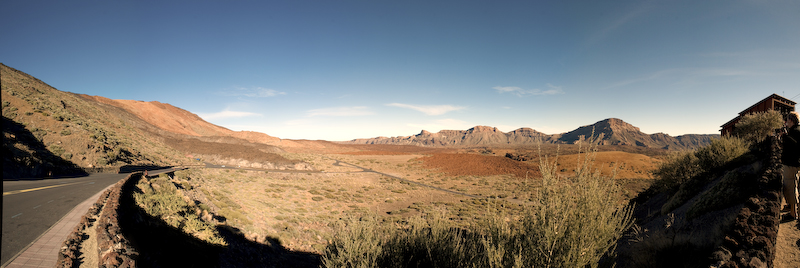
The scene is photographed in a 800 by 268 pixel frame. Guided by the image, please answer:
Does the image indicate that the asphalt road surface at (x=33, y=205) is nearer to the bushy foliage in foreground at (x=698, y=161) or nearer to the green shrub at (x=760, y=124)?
the bushy foliage in foreground at (x=698, y=161)

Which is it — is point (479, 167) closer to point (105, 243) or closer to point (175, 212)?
point (175, 212)

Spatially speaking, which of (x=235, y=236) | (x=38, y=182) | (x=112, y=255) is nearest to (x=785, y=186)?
(x=112, y=255)

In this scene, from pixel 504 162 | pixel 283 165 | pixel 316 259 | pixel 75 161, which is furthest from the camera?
pixel 504 162

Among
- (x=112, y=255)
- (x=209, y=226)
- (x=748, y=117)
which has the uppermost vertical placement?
(x=748, y=117)

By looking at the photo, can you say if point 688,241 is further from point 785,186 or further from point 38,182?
point 38,182

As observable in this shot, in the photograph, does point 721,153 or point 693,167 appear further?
point 693,167

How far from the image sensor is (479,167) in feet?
133

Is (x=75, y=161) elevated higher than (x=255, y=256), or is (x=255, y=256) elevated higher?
(x=75, y=161)

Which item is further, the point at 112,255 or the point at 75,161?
the point at 75,161

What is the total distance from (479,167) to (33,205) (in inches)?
1614

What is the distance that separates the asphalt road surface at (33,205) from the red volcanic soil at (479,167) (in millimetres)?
34870

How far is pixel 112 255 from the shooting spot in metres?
4.85

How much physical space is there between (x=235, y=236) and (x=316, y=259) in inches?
136

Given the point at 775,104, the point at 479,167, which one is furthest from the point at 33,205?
the point at 479,167
